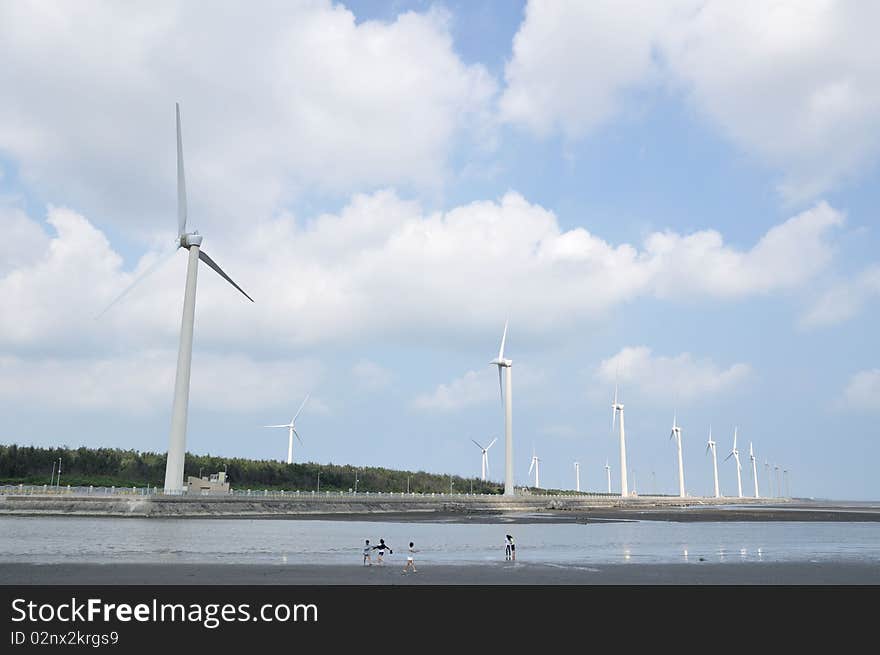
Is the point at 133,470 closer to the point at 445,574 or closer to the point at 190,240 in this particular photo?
the point at 190,240

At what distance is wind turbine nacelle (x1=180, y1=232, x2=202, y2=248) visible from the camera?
105m

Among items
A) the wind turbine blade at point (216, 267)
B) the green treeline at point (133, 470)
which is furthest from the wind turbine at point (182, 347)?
the green treeline at point (133, 470)

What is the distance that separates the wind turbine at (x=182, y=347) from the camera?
93.1m

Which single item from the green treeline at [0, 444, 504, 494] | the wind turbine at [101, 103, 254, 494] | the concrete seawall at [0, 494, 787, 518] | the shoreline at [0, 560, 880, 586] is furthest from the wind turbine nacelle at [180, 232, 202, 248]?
the shoreline at [0, 560, 880, 586]

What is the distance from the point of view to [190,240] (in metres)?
105

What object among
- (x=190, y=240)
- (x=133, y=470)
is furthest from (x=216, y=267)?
(x=133, y=470)

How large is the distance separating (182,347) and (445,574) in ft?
235

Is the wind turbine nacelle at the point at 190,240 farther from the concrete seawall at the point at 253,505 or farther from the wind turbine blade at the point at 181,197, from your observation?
the concrete seawall at the point at 253,505

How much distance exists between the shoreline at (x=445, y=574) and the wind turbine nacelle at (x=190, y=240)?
2885 inches

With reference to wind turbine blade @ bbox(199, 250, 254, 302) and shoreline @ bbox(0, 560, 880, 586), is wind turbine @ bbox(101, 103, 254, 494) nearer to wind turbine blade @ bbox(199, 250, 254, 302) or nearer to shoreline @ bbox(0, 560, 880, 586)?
wind turbine blade @ bbox(199, 250, 254, 302)
